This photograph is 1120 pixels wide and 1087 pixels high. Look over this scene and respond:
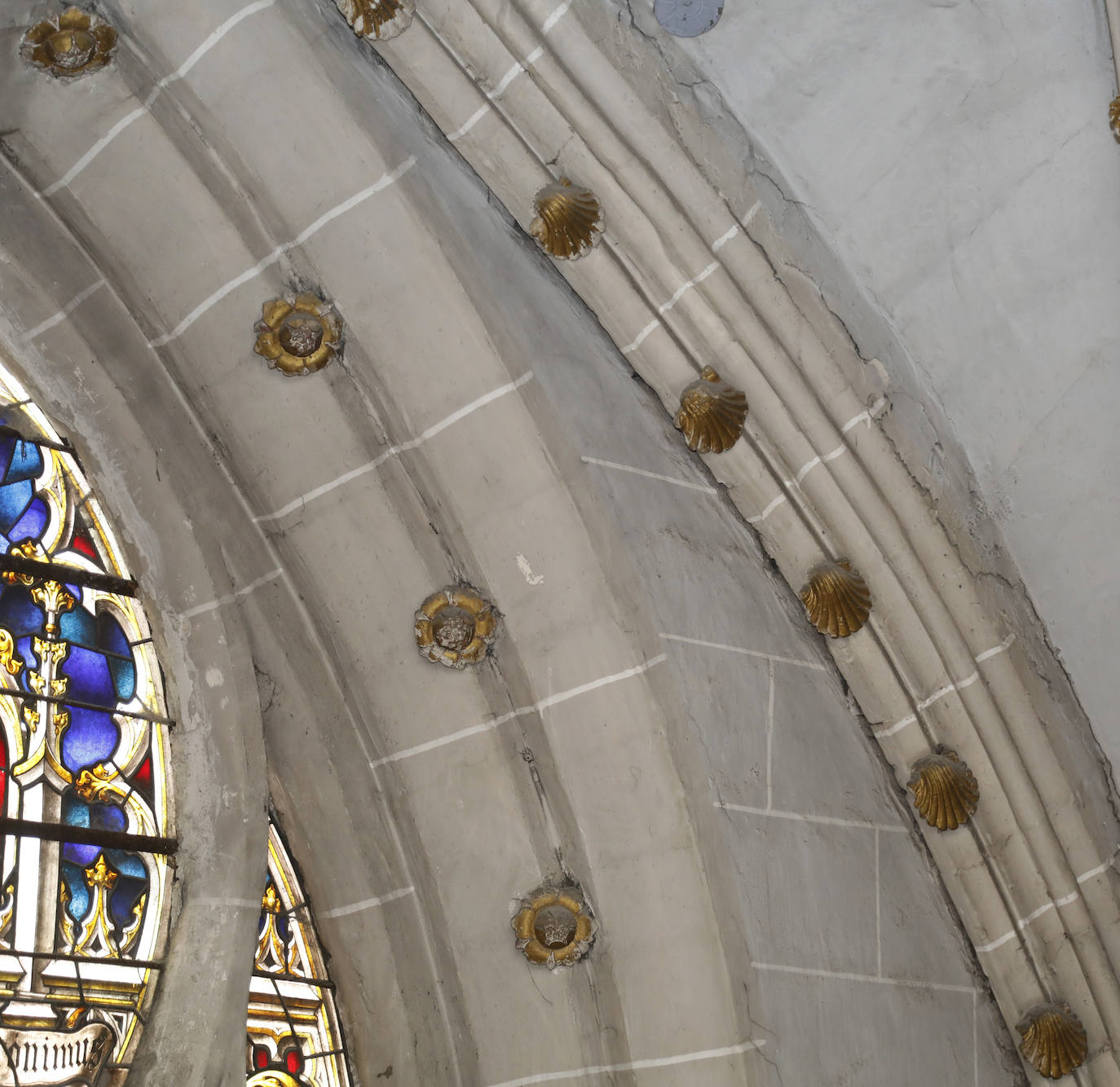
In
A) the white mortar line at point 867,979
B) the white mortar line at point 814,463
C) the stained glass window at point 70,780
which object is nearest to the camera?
the stained glass window at point 70,780

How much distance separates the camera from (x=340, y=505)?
2553 mm

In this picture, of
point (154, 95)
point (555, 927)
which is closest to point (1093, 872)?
point (555, 927)

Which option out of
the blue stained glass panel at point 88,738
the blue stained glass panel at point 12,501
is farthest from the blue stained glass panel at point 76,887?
the blue stained glass panel at point 12,501

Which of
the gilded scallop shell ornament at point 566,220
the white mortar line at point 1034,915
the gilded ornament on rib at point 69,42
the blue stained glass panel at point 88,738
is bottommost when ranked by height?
the white mortar line at point 1034,915

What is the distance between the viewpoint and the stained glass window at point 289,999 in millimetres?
2406

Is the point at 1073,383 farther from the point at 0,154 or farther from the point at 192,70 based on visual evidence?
the point at 0,154

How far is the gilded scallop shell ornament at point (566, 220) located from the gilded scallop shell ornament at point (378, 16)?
37 centimetres

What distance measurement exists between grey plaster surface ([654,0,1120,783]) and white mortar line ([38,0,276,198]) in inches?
30.4

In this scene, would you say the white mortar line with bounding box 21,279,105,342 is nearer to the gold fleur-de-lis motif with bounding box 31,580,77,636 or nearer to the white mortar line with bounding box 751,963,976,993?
the gold fleur-de-lis motif with bounding box 31,580,77,636

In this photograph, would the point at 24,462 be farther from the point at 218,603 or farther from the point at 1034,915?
the point at 1034,915

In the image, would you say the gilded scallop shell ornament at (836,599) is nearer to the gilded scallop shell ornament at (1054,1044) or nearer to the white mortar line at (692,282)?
the white mortar line at (692,282)

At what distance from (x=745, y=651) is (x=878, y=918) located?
0.52m

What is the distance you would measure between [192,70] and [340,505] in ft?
2.61

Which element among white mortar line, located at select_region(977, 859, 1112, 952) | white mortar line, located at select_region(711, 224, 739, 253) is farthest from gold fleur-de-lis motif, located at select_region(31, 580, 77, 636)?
white mortar line, located at select_region(977, 859, 1112, 952)
